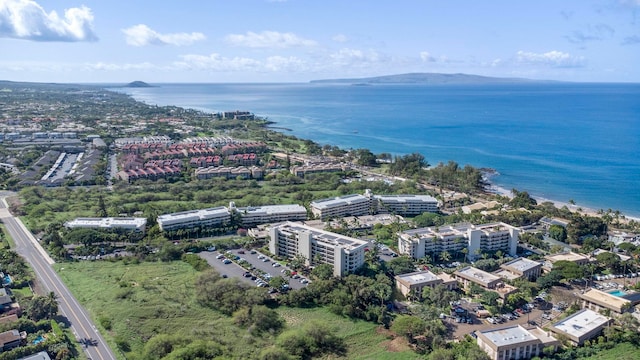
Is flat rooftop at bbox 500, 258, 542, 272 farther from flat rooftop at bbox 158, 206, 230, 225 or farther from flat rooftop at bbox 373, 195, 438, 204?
flat rooftop at bbox 158, 206, 230, 225

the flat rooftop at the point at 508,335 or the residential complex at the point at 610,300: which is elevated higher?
the flat rooftop at the point at 508,335

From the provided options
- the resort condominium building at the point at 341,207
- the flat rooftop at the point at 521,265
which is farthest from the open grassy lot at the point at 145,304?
the flat rooftop at the point at 521,265

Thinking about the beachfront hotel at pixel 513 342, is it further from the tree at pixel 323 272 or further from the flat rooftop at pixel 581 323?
the tree at pixel 323 272

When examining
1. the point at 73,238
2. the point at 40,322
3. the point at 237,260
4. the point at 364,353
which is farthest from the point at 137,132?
the point at 364,353

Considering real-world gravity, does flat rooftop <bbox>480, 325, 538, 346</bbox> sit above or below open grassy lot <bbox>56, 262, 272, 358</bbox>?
above

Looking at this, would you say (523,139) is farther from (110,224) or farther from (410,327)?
(110,224)

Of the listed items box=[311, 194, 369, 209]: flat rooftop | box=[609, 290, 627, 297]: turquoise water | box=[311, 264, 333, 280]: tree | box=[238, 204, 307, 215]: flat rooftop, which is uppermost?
box=[311, 194, 369, 209]: flat rooftop

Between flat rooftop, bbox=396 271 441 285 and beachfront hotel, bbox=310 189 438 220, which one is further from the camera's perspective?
beachfront hotel, bbox=310 189 438 220

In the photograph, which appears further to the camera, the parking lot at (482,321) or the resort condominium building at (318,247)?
the resort condominium building at (318,247)

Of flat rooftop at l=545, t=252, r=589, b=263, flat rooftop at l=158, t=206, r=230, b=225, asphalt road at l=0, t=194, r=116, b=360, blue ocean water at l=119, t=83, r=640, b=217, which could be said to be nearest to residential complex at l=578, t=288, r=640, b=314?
flat rooftop at l=545, t=252, r=589, b=263
